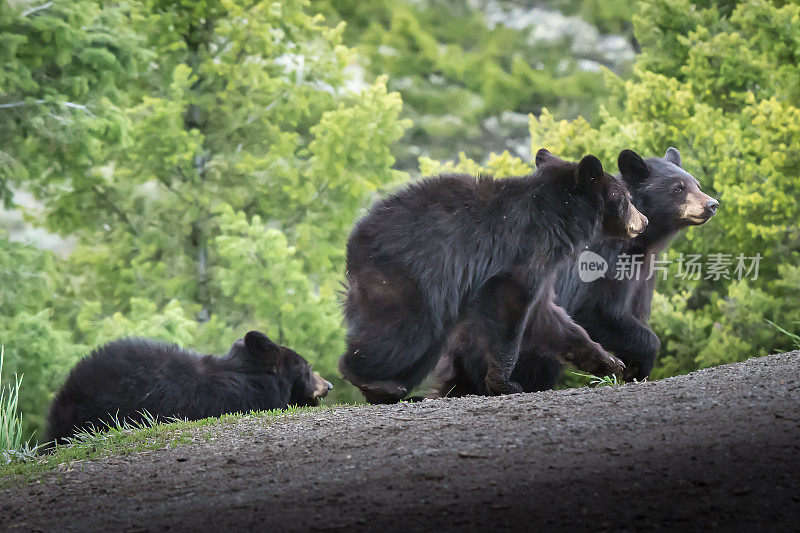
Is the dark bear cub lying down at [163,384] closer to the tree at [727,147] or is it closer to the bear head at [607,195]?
the bear head at [607,195]

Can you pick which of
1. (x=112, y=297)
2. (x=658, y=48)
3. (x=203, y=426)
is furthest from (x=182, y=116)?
(x=203, y=426)

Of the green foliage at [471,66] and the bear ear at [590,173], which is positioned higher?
the green foliage at [471,66]

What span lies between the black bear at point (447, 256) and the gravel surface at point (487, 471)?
1042mm

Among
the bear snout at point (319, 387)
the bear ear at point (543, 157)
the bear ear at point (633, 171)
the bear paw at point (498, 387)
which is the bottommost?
the bear snout at point (319, 387)

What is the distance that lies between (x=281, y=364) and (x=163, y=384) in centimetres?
107

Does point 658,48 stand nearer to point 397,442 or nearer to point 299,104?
point 299,104

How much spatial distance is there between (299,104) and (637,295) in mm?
6905

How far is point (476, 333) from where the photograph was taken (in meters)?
→ 6.25

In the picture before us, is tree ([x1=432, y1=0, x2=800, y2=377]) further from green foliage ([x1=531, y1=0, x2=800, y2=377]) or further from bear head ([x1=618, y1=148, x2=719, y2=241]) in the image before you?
bear head ([x1=618, y1=148, x2=719, y2=241])

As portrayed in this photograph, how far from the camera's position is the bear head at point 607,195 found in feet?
20.5

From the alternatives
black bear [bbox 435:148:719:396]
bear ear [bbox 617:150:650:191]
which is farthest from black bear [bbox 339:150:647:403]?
bear ear [bbox 617:150:650:191]

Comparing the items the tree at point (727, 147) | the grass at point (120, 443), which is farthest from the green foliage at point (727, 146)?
the grass at point (120, 443)

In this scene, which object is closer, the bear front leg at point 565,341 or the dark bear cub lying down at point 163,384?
the bear front leg at point 565,341

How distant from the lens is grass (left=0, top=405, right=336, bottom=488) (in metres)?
4.90
